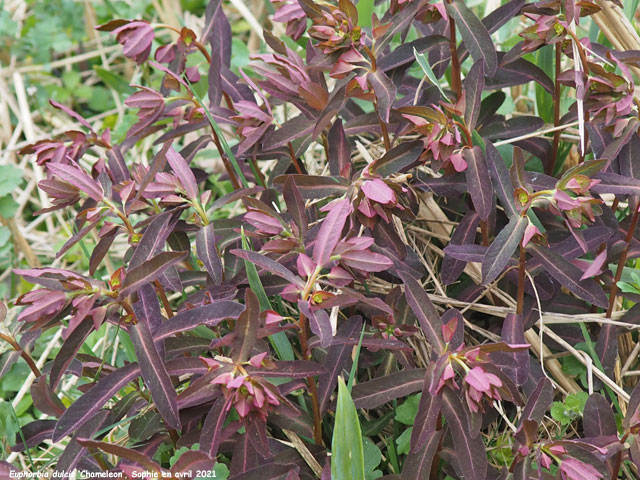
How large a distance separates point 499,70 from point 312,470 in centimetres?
87

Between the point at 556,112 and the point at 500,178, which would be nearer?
the point at 500,178

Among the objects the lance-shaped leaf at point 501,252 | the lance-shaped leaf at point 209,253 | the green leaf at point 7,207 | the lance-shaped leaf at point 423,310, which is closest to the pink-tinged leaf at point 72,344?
the lance-shaped leaf at point 209,253

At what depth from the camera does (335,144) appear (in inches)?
52.3

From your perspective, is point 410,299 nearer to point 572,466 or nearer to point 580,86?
point 572,466

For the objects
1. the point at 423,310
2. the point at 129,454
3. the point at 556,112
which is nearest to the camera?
the point at 129,454

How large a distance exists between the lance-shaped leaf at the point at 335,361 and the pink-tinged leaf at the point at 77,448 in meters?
0.37

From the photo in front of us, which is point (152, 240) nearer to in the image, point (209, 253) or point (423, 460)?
point (209, 253)

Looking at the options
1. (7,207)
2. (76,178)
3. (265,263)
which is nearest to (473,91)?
(265,263)

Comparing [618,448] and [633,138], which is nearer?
[618,448]

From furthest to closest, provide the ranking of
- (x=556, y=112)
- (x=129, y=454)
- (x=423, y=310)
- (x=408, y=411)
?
(x=556, y=112)
(x=408, y=411)
(x=423, y=310)
(x=129, y=454)

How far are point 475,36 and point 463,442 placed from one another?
0.72m

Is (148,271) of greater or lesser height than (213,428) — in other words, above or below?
above

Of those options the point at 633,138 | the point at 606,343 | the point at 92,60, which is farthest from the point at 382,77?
the point at 92,60

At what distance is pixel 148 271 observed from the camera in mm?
1065
